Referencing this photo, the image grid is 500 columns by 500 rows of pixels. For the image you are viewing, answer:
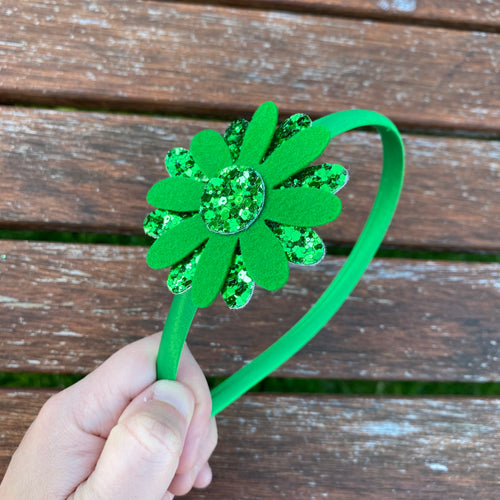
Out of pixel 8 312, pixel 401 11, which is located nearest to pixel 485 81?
pixel 401 11

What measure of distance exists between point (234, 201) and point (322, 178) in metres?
0.06

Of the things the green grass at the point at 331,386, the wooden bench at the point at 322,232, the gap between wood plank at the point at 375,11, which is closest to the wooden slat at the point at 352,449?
the wooden bench at the point at 322,232

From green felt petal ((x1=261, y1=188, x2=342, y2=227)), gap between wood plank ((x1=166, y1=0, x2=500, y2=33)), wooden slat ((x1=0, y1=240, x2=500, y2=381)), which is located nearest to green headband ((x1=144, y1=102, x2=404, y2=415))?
green felt petal ((x1=261, y1=188, x2=342, y2=227))

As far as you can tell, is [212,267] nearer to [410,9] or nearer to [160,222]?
[160,222]

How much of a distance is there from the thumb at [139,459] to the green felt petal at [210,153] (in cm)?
18

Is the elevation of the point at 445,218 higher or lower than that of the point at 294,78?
lower

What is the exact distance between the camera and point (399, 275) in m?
0.52

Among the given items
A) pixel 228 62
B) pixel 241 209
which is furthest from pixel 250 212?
pixel 228 62

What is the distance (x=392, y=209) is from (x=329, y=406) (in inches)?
8.7

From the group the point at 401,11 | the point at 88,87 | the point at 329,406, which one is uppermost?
the point at 401,11

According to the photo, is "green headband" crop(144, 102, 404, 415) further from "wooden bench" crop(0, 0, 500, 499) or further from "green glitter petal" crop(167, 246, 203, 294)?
"wooden bench" crop(0, 0, 500, 499)

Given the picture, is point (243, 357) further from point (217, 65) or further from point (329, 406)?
point (217, 65)

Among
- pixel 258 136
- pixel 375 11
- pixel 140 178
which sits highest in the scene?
pixel 375 11

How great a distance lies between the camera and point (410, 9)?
1.81ft
